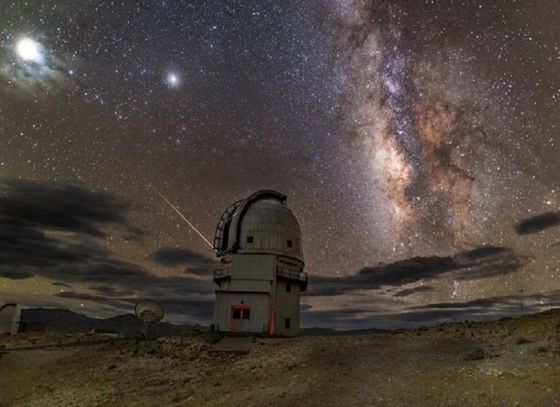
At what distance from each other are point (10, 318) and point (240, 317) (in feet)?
86.6

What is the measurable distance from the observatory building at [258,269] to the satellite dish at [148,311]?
571cm

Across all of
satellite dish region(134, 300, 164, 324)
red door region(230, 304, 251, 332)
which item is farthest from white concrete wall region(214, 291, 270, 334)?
satellite dish region(134, 300, 164, 324)

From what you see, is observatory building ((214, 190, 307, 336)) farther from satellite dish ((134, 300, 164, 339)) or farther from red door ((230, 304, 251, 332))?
satellite dish ((134, 300, 164, 339))

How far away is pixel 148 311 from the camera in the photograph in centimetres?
3681

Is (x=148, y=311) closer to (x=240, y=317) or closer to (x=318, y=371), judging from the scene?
(x=240, y=317)

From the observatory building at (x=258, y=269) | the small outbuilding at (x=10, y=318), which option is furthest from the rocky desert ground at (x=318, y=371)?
the small outbuilding at (x=10, y=318)

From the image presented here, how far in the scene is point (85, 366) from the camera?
24.9 metres

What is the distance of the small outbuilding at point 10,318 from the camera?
4297cm

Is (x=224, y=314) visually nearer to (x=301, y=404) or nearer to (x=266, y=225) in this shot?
(x=266, y=225)

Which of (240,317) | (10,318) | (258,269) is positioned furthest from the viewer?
(10,318)

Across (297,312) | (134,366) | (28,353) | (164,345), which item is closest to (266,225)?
(297,312)

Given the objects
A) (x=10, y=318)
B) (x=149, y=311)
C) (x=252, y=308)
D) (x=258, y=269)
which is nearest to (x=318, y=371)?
(x=252, y=308)

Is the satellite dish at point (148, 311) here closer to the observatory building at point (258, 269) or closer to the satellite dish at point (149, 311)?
the satellite dish at point (149, 311)

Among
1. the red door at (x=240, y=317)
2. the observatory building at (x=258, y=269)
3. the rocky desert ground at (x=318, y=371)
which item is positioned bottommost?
the rocky desert ground at (x=318, y=371)
